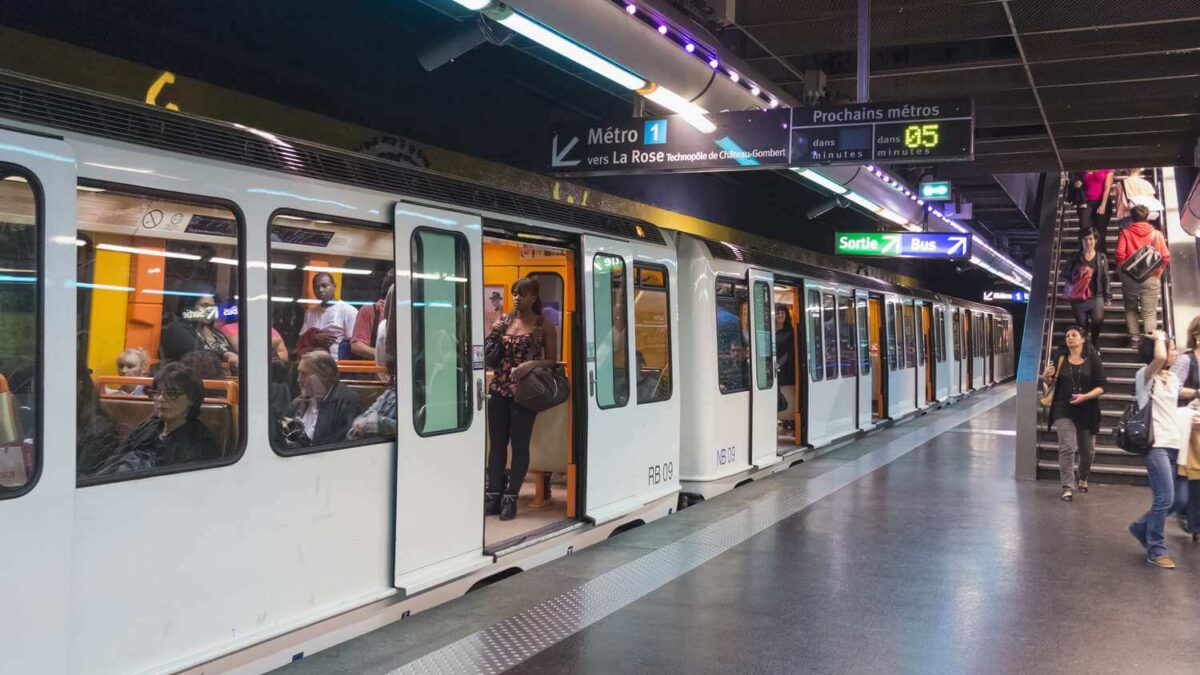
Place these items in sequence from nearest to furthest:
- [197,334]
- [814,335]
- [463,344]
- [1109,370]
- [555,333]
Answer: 1. [197,334]
2. [463,344]
3. [555,333]
4. [1109,370]
5. [814,335]

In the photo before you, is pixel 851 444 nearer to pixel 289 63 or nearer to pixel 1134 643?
→ pixel 1134 643

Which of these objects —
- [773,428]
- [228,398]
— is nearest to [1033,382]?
[773,428]

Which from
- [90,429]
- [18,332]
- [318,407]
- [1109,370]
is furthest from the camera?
[1109,370]

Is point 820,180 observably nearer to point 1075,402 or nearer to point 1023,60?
point 1023,60

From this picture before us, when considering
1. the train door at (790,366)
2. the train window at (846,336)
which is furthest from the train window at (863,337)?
the train door at (790,366)

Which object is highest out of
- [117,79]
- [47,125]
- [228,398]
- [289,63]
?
[289,63]

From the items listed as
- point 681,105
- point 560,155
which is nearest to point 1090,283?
point 681,105

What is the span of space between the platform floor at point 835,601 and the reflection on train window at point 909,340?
8.10m

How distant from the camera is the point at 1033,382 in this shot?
982cm

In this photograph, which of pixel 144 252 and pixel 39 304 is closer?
pixel 39 304

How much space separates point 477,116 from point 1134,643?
6585 mm

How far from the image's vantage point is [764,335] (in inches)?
390

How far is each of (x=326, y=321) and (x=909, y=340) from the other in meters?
14.2

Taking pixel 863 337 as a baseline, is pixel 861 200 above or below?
above
